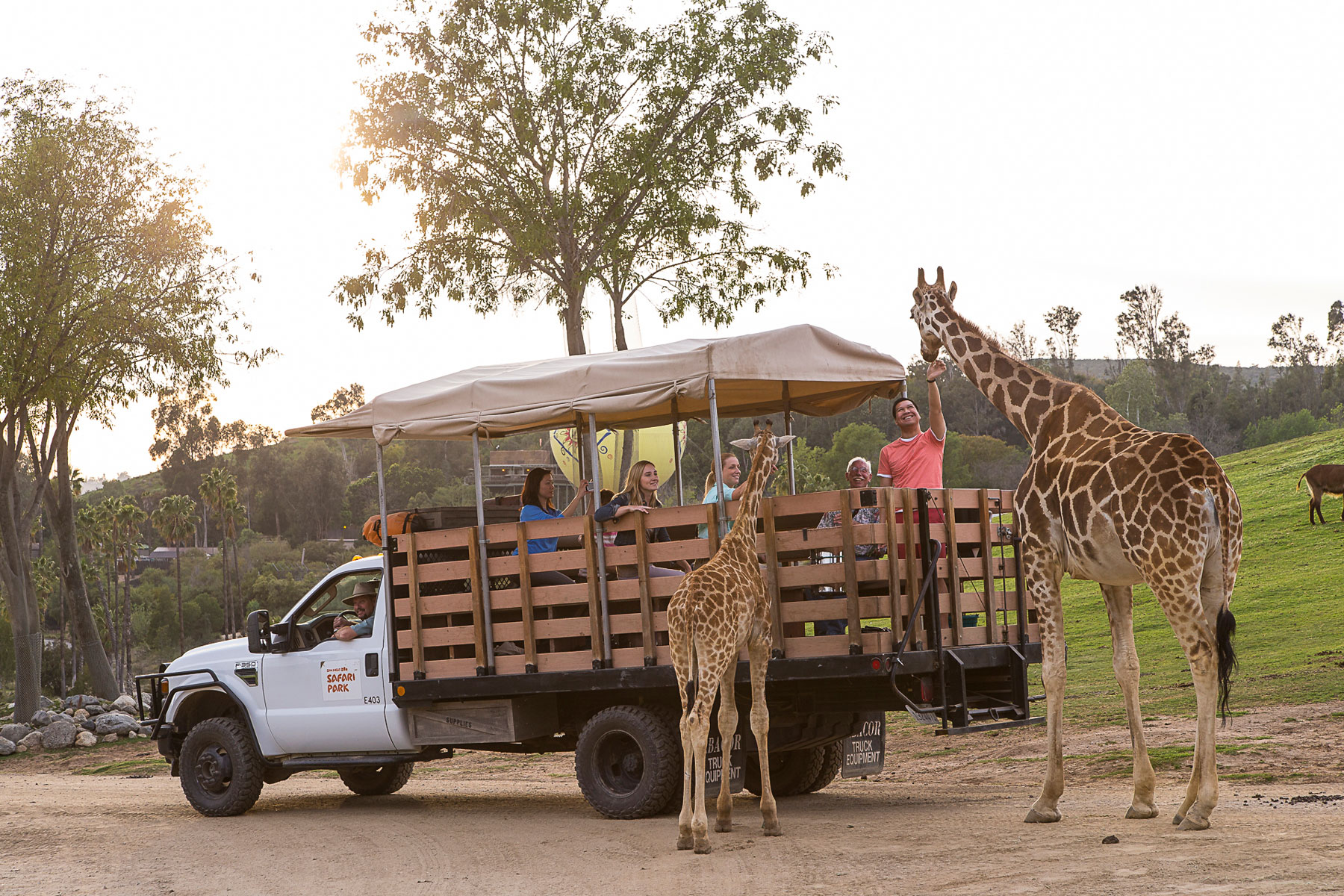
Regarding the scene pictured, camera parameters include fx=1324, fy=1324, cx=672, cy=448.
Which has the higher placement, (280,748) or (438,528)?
(438,528)

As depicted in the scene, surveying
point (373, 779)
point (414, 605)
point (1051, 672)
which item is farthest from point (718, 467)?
point (373, 779)

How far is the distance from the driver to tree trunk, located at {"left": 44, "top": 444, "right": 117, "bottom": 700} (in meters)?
18.3

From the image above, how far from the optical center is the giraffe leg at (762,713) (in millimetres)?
8414

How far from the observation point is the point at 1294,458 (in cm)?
4216

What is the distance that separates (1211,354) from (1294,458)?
49.4 m

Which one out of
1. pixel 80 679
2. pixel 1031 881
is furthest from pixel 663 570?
pixel 80 679

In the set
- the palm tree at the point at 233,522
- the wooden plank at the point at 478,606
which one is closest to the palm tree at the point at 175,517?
the palm tree at the point at 233,522

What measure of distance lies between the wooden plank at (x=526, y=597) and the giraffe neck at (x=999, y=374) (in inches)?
134

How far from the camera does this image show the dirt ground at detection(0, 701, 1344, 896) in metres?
6.88

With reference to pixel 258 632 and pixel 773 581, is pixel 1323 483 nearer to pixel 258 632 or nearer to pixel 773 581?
pixel 773 581

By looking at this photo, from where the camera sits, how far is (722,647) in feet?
26.4

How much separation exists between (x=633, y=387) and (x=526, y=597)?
5.77 ft

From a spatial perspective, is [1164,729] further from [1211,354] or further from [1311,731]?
[1211,354]

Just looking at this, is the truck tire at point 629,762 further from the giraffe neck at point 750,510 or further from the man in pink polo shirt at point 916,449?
the man in pink polo shirt at point 916,449
